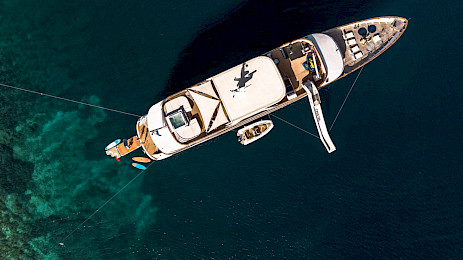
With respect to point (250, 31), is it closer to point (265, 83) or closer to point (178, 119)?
point (265, 83)

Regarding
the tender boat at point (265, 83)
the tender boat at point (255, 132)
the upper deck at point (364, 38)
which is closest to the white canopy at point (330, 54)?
the tender boat at point (265, 83)

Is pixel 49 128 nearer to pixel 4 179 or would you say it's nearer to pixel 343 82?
pixel 4 179

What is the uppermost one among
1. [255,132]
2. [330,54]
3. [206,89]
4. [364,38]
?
[206,89]

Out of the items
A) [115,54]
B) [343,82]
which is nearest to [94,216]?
[115,54]

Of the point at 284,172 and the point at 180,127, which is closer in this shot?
the point at 180,127

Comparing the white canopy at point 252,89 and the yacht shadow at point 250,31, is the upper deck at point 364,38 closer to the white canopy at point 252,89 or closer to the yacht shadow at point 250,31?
the yacht shadow at point 250,31

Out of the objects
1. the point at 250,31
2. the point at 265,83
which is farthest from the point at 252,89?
the point at 250,31
